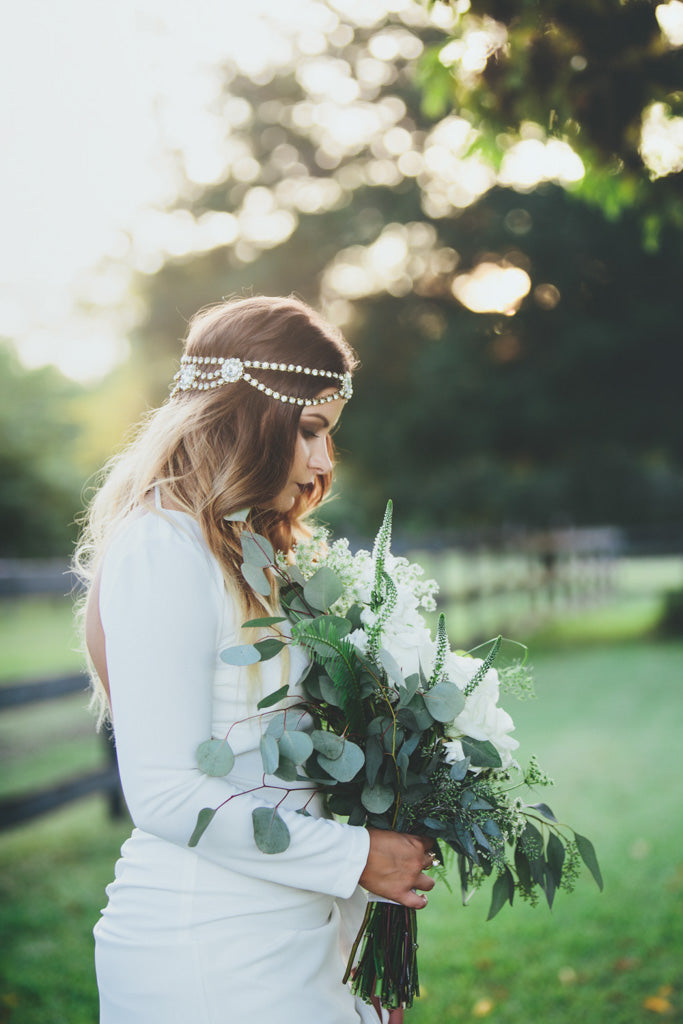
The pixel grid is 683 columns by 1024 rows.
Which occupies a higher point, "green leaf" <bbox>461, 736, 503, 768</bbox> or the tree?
the tree

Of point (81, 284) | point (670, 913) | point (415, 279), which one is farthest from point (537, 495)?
point (670, 913)

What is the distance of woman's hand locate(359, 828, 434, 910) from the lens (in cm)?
174

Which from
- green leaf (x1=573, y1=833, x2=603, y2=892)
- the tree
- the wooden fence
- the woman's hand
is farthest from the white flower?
the tree

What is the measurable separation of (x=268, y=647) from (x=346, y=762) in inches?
10.9

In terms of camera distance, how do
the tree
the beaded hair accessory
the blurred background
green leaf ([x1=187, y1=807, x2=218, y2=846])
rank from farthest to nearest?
the tree
the blurred background
the beaded hair accessory
green leaf ([x1=187, y1=807, x2=218, y2=846])

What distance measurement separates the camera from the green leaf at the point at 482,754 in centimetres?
182

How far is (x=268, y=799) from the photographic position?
1782 mm

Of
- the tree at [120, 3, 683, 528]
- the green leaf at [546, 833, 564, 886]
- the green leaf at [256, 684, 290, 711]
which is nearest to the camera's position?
the green leaf at [256, 684, 290, 711]

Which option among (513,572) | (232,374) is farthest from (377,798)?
(513,572)

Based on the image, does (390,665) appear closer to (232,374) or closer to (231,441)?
(231,441)

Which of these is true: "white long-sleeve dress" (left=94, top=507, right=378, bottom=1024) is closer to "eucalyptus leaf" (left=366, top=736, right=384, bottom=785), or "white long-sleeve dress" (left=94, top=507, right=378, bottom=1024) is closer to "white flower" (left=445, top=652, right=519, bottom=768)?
"eucalyptus leaf" (left=366, top=736, right=384, bottom=785)

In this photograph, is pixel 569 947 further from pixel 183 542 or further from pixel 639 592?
pixel 639 592

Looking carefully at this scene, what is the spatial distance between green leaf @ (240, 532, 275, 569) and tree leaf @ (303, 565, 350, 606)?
11cm

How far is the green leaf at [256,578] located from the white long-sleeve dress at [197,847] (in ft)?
0.24
